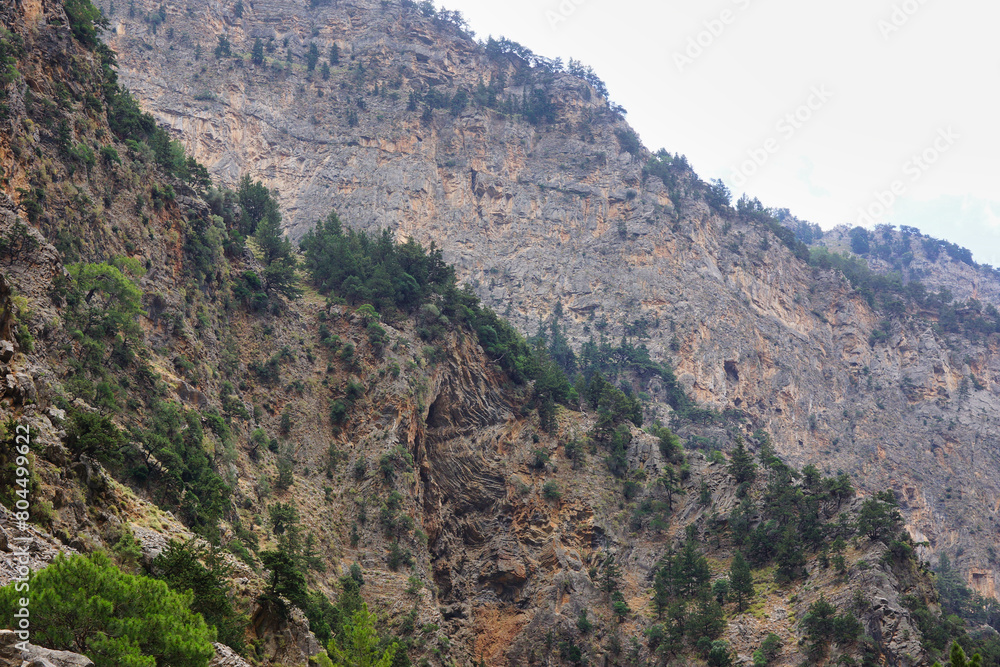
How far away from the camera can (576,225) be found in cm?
12269

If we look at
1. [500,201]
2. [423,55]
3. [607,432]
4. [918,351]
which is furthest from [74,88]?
[918,351]

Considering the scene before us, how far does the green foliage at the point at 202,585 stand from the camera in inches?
1127

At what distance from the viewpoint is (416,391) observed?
6488 cm

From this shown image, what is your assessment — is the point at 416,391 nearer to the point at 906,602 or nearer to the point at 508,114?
the point at 906,602

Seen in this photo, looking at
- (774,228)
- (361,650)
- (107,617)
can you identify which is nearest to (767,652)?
(361,650)

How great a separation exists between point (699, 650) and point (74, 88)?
55039 millimetres

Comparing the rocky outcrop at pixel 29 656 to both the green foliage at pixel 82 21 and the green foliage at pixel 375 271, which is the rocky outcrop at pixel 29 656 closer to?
the green foliage at pixel 82 21

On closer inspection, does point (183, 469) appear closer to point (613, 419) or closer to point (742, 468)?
point (613, 419)

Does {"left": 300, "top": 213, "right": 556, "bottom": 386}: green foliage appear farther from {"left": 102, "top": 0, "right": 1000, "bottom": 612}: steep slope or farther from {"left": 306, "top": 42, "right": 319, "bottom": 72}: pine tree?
{"left": 306, "top": 42, "right": 319, "bottom": 72}: pine tree

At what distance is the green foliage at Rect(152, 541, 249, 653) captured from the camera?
28625mm

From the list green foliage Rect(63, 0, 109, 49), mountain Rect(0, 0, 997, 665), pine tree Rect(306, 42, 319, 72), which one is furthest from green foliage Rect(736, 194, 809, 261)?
green foliage Rect(63, 0, 109, 49)

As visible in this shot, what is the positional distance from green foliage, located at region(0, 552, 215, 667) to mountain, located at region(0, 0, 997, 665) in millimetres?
94

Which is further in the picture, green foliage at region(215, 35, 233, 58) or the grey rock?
green foliage at region(215, 35, 233, 58)

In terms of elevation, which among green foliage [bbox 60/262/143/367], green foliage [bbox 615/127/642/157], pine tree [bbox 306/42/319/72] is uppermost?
green foliage [bbox 615/127/642/157]
